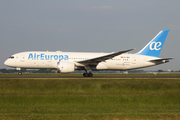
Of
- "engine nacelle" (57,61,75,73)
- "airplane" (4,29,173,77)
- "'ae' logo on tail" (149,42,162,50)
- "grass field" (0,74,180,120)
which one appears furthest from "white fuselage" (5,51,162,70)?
"grass field" (0,74,180,120)

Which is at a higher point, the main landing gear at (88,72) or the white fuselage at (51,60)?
the white fuselage at (51,60)

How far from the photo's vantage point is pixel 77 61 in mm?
35875

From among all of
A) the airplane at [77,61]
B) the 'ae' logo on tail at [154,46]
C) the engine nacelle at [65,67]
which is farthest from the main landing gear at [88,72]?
the 'ae' logo on tail at [154,46]

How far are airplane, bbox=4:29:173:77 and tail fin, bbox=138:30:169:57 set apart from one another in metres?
1.04

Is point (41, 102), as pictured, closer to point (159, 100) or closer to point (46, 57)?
point (159, 100)

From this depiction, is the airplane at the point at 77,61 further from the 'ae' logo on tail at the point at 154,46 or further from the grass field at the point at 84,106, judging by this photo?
the grass field at the point at 84,106

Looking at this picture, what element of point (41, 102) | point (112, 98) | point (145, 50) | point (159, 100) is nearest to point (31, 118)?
point (41, 102)

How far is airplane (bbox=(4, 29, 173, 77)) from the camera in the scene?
35062 mm

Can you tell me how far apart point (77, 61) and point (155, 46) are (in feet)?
51.6

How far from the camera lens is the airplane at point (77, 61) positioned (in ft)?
115

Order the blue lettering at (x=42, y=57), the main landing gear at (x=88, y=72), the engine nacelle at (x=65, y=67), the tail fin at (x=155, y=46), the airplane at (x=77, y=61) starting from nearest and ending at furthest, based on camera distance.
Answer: the engine nacelle at (x=65, y=67), the airplane at (x=77, y=61), the blue lettering at (x=42, y=57), the main landing gear at (x=88, y=72), the tail fin at (x=155, y=46)

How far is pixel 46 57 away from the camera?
3566 centimetres

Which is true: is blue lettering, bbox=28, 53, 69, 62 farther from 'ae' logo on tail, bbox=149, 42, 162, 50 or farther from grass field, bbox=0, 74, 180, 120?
grass field, bbox=0, 74, 180, 120

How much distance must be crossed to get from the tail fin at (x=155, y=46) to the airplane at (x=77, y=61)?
104 centimetres
